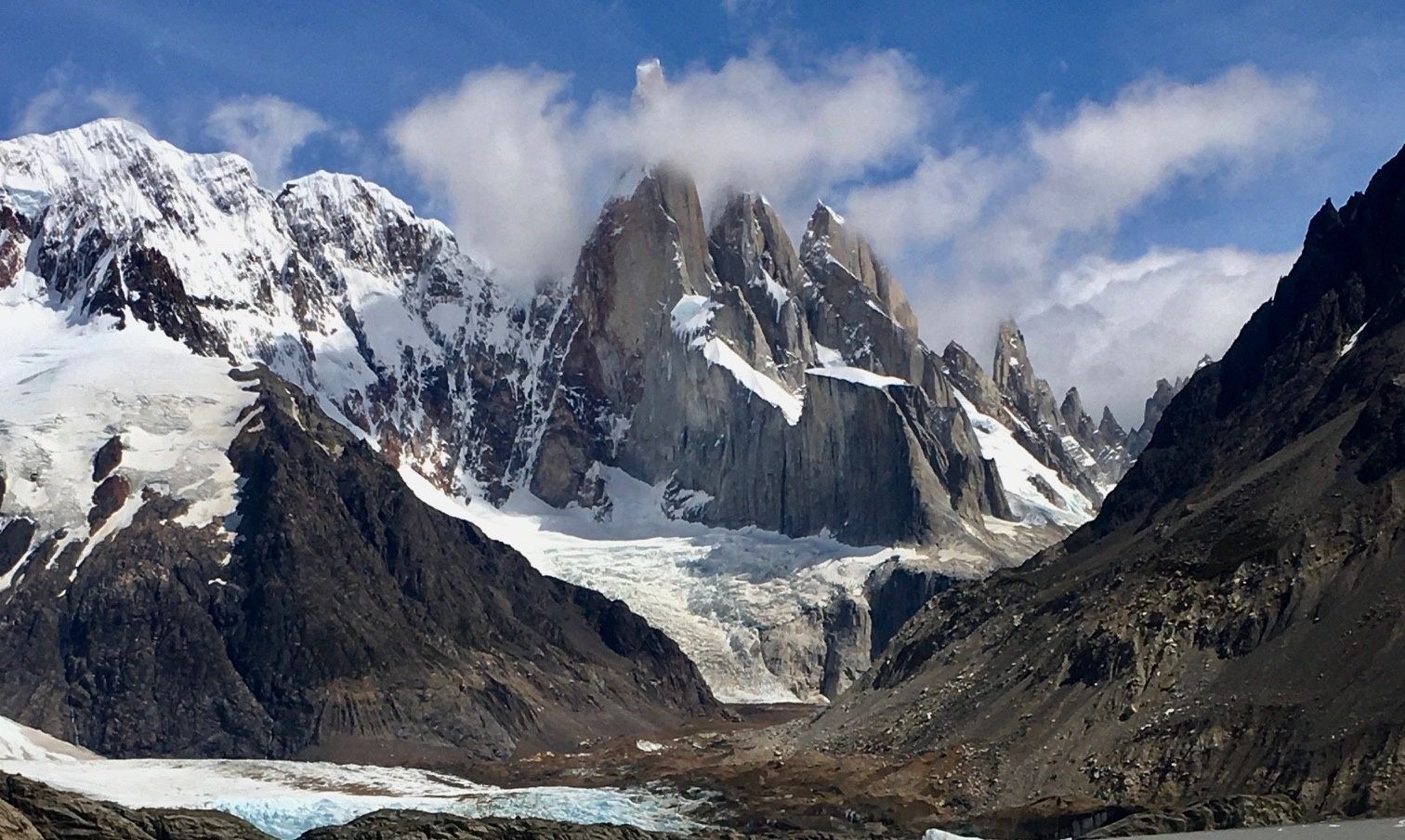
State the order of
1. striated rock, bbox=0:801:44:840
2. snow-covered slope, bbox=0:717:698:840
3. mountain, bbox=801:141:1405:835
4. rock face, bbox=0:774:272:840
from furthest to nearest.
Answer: snow-covered slope, bbox=0:717:698:840 < mountain, bbox=801:141:1405:835 < rock face, bbox=0:774:272:840 < striated rock, bbox=0:801:44:840

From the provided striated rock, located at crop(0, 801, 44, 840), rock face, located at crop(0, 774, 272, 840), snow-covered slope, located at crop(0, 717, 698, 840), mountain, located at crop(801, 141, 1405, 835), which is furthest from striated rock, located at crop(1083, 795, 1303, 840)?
striated rock, located at crop(0, 801, 44, 840)

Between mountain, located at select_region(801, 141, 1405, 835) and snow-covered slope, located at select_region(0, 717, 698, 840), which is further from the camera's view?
snow-covered slope, located at select_region(0, 717, 698, 840)

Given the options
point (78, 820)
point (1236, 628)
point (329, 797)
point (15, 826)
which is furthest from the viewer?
point (329, 797)

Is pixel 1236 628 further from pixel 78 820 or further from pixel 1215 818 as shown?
pixel 78 820

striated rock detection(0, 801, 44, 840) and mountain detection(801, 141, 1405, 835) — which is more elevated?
mountain detection(801, 141, 1405, 835)

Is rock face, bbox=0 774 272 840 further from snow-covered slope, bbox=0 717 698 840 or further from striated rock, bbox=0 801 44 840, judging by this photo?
snow-covered slope, bbox=0 717 698 840

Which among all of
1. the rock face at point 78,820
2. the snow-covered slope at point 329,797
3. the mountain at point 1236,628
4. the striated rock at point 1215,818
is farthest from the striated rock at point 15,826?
the snow-covered slope at point 329,797

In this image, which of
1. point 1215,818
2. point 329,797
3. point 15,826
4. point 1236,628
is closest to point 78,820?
point 15,826

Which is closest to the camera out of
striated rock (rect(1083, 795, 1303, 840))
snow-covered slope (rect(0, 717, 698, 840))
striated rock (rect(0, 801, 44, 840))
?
striated rock (rect(0, 801, 44, 840))

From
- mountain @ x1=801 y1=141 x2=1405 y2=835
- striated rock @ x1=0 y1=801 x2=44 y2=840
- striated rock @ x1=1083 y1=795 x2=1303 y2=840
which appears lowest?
striated rock @ x1=0 y1=801 x2=44 y2=840
